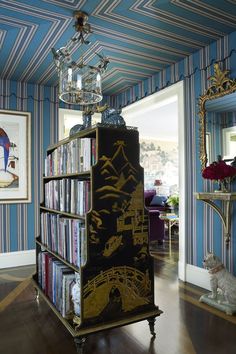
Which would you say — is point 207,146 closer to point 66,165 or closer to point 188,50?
point 188,50

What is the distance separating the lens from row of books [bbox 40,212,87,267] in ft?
6.62

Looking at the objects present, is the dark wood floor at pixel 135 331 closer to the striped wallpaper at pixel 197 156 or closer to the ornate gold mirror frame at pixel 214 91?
the striped wallpaper at pixel 197 156

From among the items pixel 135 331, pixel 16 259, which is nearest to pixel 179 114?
pixel 135 331

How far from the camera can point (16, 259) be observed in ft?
13.6

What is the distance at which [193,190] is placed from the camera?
11.1 ft

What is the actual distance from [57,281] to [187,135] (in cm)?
218

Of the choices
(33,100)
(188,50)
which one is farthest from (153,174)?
(188,50)

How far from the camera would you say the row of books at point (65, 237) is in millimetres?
2018

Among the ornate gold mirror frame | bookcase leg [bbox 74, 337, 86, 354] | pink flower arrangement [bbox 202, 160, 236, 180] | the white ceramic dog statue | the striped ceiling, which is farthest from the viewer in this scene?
the ornate gold mirror frame

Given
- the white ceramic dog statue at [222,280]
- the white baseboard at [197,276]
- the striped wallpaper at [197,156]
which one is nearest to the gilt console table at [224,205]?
the striped wallpaper at [197,156]

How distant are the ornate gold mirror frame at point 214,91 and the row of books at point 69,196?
161 centimetres

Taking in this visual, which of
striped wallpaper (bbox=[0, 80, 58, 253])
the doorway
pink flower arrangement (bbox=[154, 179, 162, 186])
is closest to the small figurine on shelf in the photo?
the doorway

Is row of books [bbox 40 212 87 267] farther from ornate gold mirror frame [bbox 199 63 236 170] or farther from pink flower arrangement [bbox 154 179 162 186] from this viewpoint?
pink flower arrangement [bbox 154 179 162 186]

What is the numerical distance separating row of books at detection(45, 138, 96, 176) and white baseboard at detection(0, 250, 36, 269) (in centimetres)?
193
